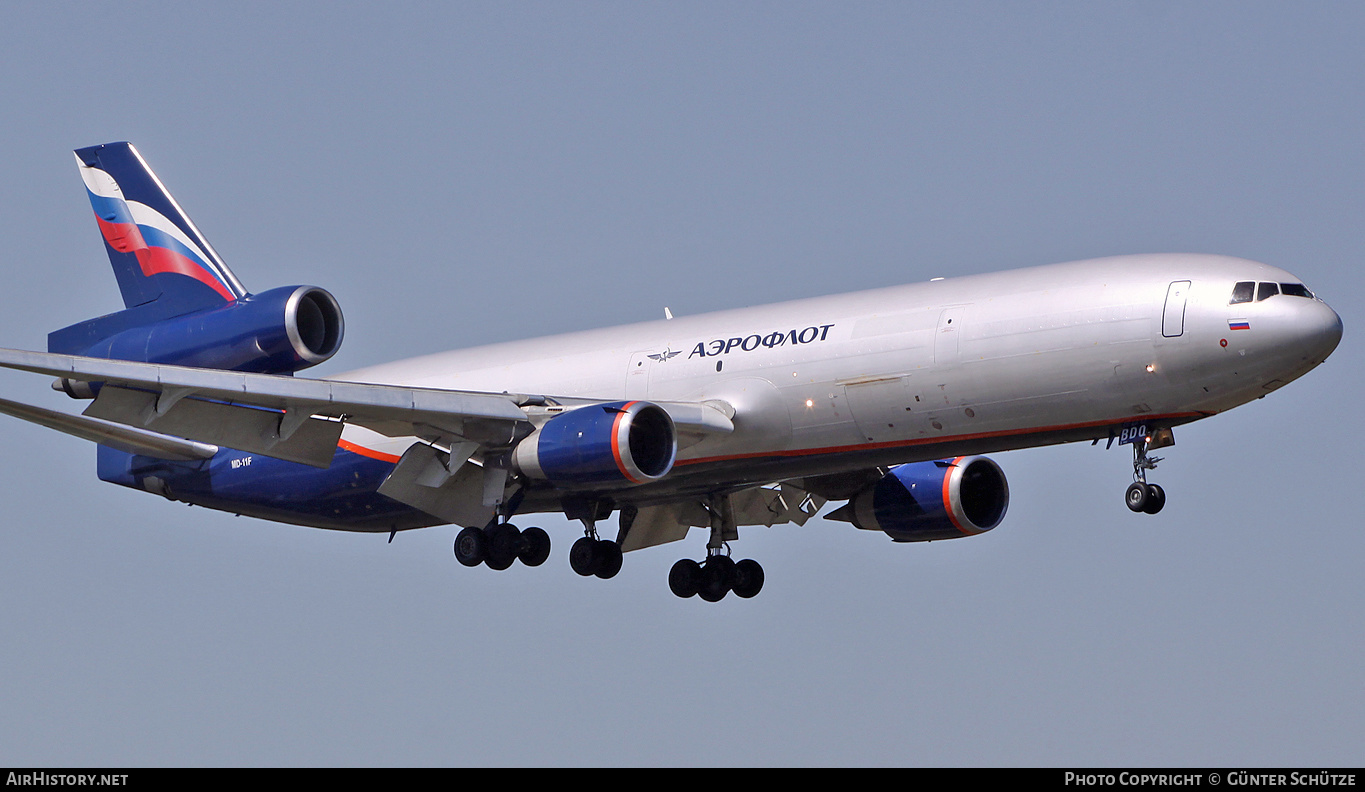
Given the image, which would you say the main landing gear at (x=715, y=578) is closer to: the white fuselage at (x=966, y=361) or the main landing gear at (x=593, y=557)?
the main landing gear at (x=593, y=557)

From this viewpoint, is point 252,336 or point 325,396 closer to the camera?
point 325,396

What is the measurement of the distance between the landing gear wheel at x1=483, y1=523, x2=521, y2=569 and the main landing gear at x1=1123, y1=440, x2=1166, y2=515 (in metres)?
11.6

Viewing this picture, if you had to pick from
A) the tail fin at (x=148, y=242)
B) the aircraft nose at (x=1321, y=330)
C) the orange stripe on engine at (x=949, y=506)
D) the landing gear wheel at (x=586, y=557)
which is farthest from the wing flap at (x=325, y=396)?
the aircraft nose at (x=1321, y=330)

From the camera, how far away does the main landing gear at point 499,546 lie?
35594 millimetres

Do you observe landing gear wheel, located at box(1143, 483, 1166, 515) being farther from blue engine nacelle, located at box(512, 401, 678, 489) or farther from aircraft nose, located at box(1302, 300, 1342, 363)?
blue engine nacelle, located at box(512, 401, 678, 489)

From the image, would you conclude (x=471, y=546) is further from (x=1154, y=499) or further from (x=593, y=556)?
(x=1154, y=499)

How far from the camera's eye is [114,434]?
37094mm

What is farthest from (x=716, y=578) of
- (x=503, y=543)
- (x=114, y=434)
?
(x=114, y=434)

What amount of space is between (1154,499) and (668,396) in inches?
365

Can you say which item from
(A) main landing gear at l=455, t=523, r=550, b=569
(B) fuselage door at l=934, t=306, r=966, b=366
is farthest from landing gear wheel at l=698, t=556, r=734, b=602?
(B) fuselage door at l=934, t=306, r=966, b=366

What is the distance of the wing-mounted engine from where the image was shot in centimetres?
3950

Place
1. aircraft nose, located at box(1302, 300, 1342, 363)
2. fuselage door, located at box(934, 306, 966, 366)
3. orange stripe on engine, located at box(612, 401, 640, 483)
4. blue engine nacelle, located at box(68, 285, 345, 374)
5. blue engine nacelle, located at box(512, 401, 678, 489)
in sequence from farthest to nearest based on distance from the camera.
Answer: blue engine nacelle, located at box(68, 285, 345, 374) → blue engine nacelle, located at box(512, 401, 678, 489) → orange stripe on engine, located at box(612, 401, 640, 483) → fuselage door, located at box(934, 306, 966, 366) → aircraft nose, located at box(1302, 300, 1342, 363)

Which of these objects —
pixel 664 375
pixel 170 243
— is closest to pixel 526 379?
pixel 664 375

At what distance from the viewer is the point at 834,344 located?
33094 millimetres
